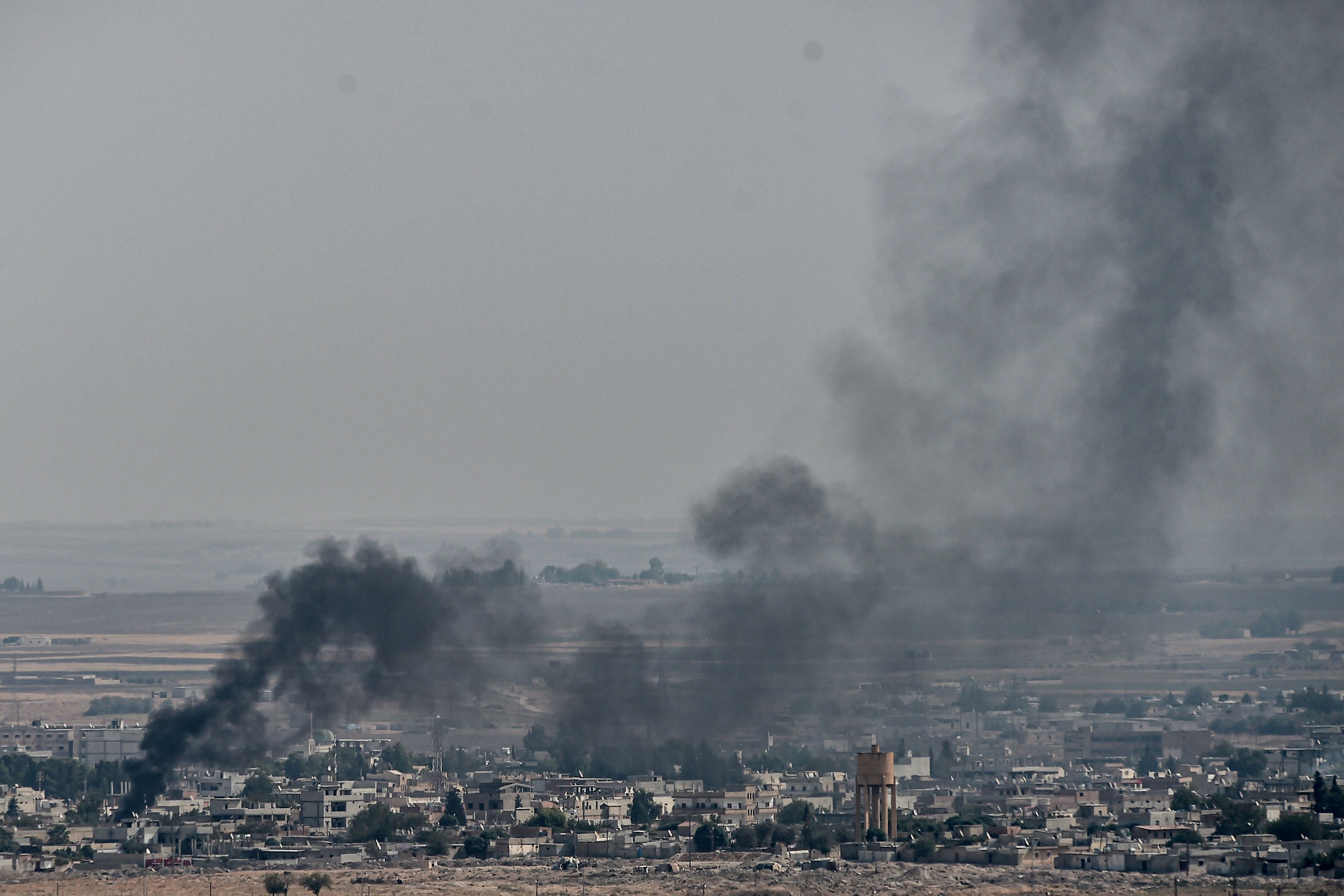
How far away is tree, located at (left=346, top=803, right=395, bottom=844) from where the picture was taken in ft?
327

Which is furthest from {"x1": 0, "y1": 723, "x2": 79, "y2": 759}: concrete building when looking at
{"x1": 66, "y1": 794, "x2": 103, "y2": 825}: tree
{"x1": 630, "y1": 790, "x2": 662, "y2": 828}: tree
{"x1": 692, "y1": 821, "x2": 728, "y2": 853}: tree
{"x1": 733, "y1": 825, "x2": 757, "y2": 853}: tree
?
{"x1": 733, "y1": 825, "x2": 757, "y2": 853}: tree

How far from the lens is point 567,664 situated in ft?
503

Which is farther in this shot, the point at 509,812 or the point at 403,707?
the point at 403,707

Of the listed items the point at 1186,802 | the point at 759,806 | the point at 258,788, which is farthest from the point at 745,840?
the point at 258,788

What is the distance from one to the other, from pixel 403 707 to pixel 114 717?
6514 centimetres

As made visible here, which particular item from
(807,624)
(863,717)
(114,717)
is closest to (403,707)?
(807,624)

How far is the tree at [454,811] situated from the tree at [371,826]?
2.30 metres

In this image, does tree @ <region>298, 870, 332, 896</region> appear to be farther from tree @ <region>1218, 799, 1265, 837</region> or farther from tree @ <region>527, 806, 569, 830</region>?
tree @ <region>1218, 799, 1265, 837</region>

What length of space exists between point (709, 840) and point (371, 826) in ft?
48.8

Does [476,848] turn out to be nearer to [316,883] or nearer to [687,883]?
[316,883]

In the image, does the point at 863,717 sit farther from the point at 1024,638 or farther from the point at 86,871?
the point at 86,871

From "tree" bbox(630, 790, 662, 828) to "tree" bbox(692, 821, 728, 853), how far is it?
25.3 ft

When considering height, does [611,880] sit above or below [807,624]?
below

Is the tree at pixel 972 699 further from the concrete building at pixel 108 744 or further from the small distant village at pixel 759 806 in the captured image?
the concrete building at pixel 108 744
